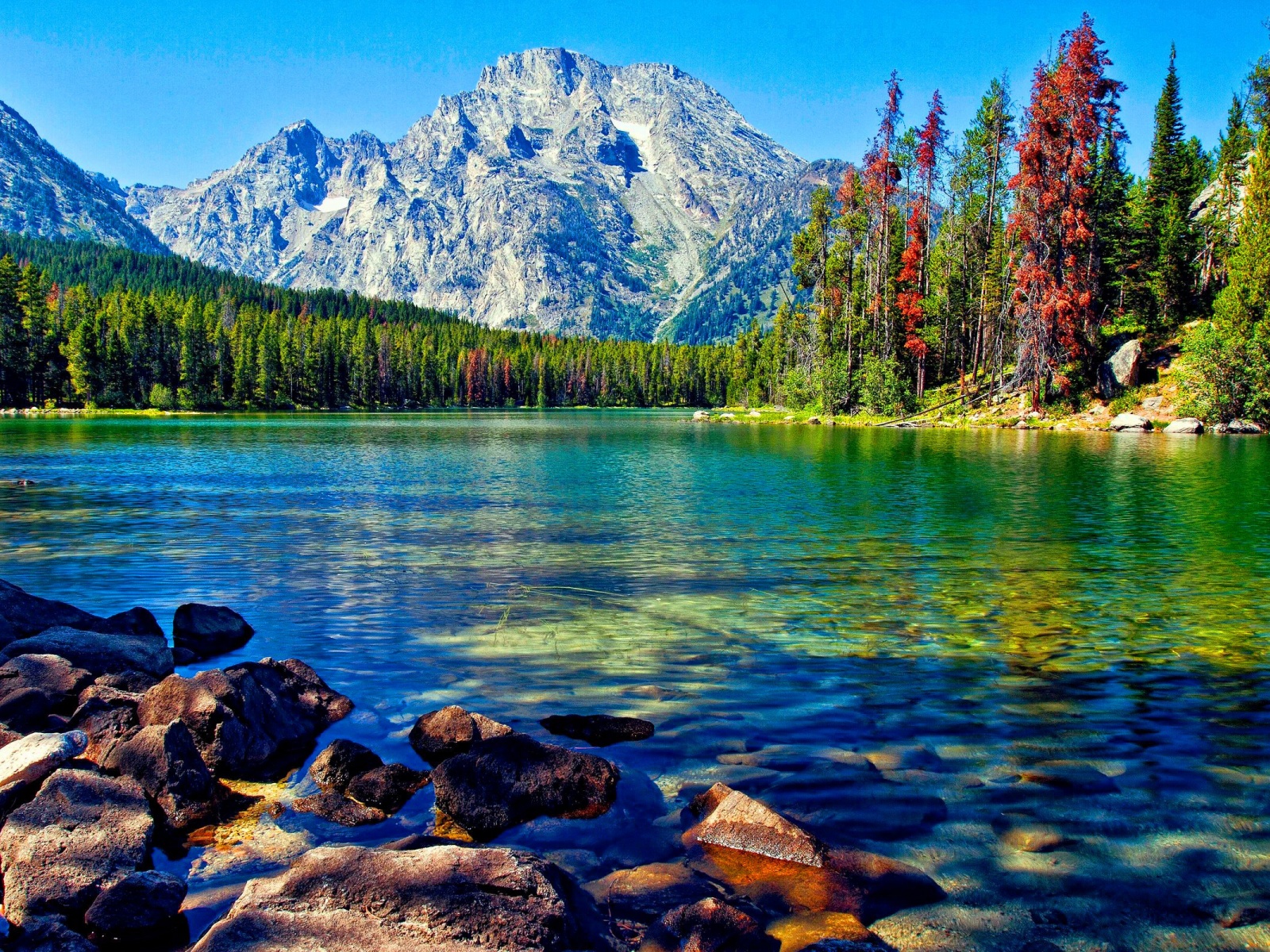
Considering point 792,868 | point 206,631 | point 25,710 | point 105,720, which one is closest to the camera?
point 792,868

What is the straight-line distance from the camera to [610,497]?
30328mm

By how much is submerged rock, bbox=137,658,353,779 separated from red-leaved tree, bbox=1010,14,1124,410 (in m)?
63.8

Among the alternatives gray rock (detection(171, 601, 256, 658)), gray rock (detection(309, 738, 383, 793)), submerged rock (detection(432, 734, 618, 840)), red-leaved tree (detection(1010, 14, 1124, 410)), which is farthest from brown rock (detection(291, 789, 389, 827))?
red-leaved tree (detection(1010, 14, 1124, 410))

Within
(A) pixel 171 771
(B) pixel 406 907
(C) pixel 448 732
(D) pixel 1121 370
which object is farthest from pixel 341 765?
(D) pixel 1121 370

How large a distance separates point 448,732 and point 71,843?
10.8 ft

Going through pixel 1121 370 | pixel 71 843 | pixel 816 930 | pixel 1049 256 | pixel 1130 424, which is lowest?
pixel 816 930

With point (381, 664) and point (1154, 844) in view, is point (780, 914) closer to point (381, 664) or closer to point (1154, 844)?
point (1154, 844)

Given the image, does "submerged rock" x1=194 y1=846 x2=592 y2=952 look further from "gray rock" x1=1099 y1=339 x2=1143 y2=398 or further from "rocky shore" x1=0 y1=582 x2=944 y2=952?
"gray rock" x1=1099 y1=339 x2=1143 y2=398

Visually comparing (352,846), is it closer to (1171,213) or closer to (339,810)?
(339,810)

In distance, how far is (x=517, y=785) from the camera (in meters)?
7.10

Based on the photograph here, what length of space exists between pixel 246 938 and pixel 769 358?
456 ft

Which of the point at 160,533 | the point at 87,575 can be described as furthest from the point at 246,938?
the point at 160,533

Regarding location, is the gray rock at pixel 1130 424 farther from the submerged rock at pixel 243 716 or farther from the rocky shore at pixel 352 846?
the submerged rock at pixel 243 716

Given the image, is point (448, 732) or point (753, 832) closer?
point (753, 832)
